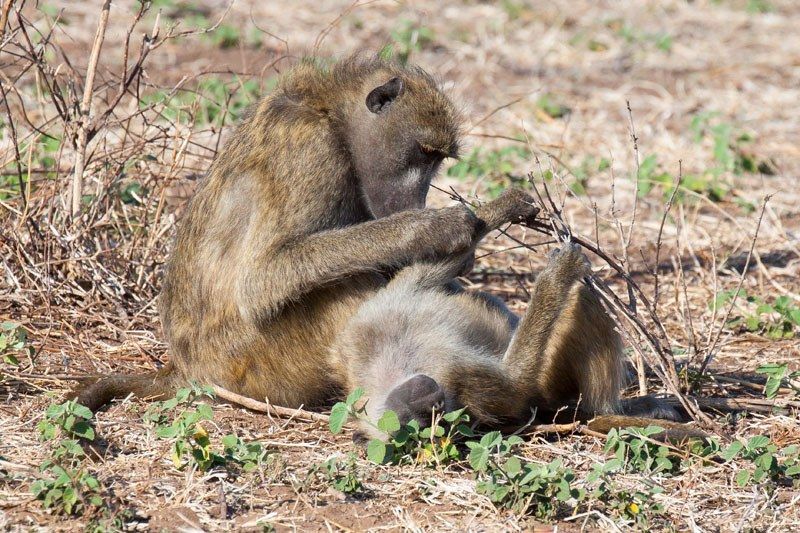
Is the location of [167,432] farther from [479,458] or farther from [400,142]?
[400,142]

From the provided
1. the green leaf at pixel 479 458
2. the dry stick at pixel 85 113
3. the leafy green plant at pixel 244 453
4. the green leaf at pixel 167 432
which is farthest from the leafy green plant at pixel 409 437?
the dry stick at pixel 85 113

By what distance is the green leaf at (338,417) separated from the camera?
3305mm

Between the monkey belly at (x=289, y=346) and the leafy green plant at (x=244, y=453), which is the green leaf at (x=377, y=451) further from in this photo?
the monkey belly at (x=289, y=346)

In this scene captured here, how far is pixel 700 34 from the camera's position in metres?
10.8

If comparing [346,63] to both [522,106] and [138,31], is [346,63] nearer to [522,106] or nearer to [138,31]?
[522,106]

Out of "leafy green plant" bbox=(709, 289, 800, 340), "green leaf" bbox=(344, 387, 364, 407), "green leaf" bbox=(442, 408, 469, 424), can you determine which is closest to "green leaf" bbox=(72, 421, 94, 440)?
"green leaf" bbox=(344, 387, 364, 407)

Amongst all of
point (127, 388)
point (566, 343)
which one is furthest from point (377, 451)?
point (127, 388)

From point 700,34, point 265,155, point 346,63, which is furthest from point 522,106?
point 265,155

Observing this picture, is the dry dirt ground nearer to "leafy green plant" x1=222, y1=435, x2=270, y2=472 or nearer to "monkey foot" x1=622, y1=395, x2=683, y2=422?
"leafy green plant" x1=222, y1=435, x2=270, y2=472

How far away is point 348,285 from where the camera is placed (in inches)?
147

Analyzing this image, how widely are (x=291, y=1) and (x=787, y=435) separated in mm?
8216

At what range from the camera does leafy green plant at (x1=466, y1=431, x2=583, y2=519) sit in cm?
299

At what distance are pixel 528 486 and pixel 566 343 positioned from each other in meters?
0.75

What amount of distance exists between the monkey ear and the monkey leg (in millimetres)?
861
